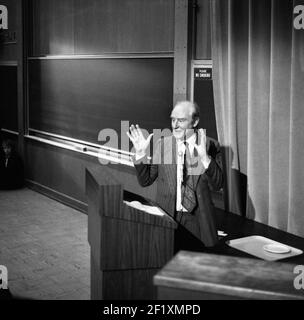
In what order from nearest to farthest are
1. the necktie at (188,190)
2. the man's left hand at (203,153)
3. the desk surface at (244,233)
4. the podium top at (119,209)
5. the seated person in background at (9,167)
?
the podium top at (119,209)
the desk surface at (244,233)
the man's left hand at (203,153)
the necktie at (188,190)
the seated person in background at (9,167)

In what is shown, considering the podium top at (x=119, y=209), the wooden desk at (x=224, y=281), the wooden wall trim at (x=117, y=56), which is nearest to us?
the wooden desk at (x=224, y=281)

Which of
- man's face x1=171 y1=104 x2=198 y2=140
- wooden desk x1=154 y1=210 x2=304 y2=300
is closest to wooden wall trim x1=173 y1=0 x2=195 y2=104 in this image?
man's face x1=171 y1=104 x2=198 y2=140

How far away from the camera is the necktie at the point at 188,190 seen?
2949 millimetres

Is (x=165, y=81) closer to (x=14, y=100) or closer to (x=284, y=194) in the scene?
(x=284, y=194)

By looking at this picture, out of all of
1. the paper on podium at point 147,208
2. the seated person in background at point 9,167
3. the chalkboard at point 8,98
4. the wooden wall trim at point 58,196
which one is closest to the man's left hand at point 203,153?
the paper on podium at point 147,208

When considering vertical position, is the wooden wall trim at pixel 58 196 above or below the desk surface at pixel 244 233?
below

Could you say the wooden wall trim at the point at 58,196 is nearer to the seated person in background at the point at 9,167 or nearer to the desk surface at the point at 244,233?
the seated person in background at the point at 9,167

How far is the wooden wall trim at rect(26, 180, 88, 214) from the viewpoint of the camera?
6.40m

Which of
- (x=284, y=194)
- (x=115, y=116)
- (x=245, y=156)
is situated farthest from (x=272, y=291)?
(x=115, y=116)

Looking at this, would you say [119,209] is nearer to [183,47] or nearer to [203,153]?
[203,153]

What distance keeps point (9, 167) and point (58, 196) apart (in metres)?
1.06

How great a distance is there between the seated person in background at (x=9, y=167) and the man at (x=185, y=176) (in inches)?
187

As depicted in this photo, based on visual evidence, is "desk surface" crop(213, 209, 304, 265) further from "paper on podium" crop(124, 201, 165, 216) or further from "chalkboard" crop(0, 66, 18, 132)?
"chalkboard" crop(0, 66, 18, 132)

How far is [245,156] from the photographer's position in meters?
3.85
